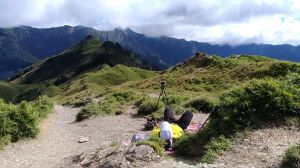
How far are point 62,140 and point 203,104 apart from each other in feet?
39.0

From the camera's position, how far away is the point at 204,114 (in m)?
33.1

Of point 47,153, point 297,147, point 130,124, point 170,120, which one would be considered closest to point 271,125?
point 297,147

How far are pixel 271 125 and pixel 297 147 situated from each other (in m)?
3.09

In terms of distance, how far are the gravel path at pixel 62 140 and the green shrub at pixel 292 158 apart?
351 inches

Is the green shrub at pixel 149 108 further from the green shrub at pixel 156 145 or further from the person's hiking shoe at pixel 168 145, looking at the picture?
the green shrub at pixel 156 145

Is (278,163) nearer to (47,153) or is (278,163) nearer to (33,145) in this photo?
(47,153)

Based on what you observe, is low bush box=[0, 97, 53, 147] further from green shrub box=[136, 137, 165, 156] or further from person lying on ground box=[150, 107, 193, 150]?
green shrub box=[136, 137, 165, 156]

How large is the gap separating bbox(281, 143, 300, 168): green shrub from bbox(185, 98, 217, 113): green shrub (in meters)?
19.9

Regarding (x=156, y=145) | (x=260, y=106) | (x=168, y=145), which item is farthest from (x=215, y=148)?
(x=260, y=106)

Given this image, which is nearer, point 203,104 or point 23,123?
point 23,123

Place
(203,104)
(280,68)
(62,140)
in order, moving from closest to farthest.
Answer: (62,140), (203,104), (280,68)

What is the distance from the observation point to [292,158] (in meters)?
13.3

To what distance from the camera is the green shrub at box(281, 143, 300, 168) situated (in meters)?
13.2

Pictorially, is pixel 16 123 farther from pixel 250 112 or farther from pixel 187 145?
pixel 250 112
